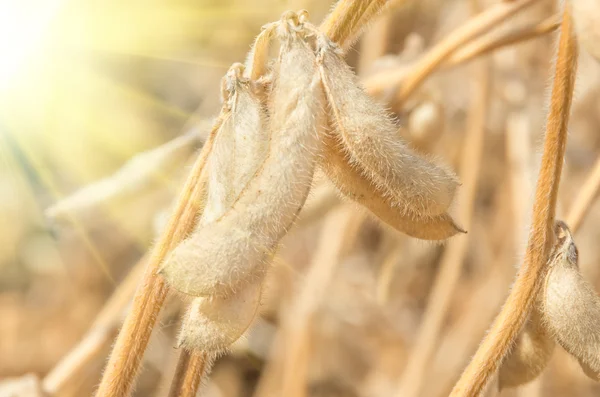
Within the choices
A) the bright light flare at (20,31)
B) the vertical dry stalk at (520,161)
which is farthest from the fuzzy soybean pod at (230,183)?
the bright light flare at (20,31)

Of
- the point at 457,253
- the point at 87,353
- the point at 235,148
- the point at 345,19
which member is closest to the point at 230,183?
the point at 235,148


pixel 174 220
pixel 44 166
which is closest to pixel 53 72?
pixel 44 166

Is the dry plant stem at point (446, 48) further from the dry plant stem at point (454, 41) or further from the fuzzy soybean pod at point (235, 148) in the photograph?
the fuzzy soybean pod at point (235, 148)

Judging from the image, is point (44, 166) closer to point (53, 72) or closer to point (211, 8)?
point (53, 72)

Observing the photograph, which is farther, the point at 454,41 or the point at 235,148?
the point at 454,41

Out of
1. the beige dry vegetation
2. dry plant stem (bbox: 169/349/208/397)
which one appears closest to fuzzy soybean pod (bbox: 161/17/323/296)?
the beige dry vegetation

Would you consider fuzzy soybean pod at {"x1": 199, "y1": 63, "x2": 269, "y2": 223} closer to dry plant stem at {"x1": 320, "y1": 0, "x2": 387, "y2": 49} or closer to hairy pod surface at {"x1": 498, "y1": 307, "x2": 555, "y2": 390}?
dry plant stem at {"x1": 320, "y1": 0, "x2": 387, "y2": 49}

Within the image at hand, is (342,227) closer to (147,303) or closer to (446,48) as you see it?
(446,48)
